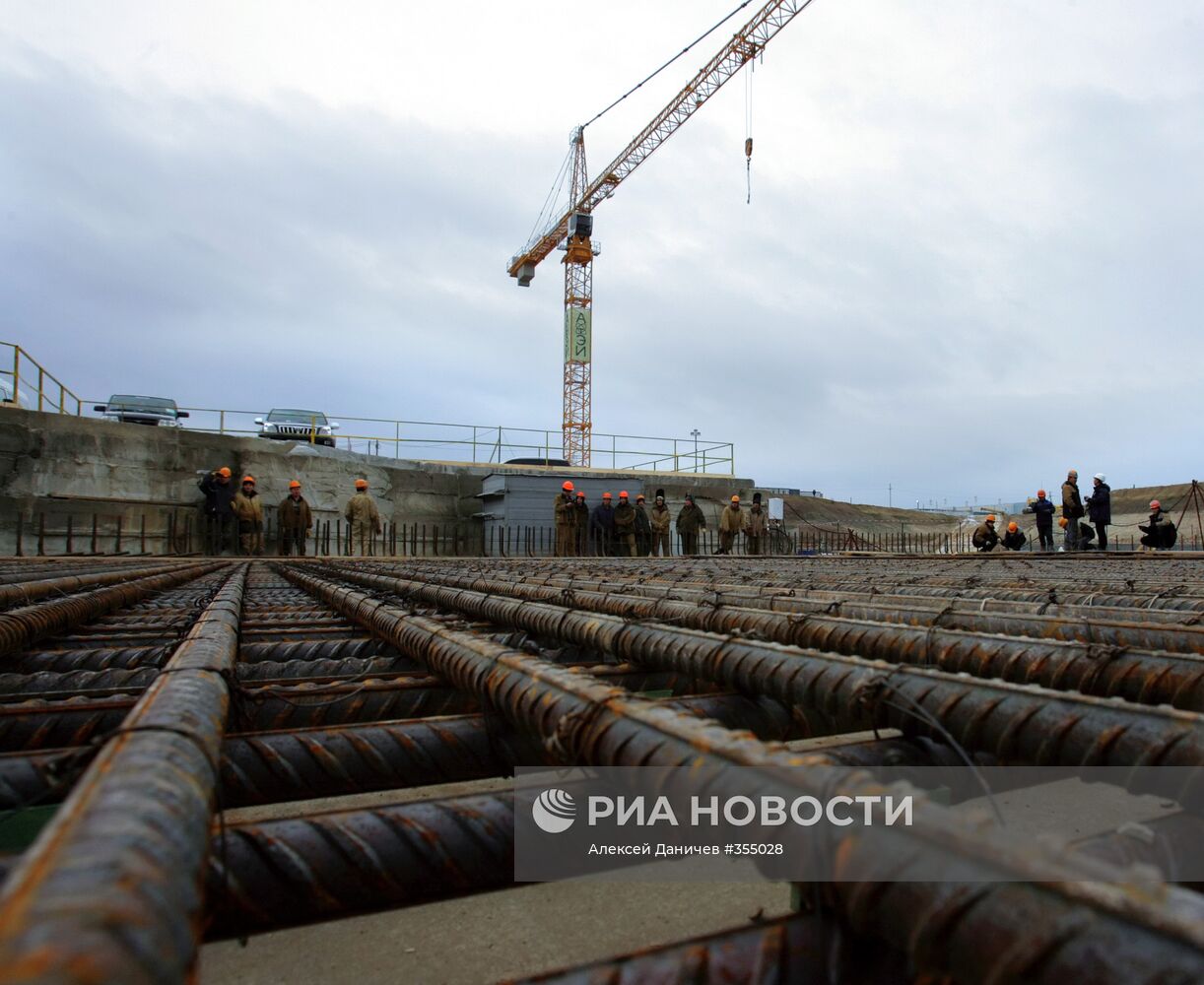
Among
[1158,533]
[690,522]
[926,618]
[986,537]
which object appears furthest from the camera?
[986,537]

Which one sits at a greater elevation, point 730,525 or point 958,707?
point 730,525

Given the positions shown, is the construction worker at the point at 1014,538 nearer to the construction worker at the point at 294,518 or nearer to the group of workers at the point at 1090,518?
the group of workers at the point at 1090,518

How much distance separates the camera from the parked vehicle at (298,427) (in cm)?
2211

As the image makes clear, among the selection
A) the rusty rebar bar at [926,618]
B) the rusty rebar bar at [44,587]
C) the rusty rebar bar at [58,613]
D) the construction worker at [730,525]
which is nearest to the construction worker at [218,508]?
the rusty rebar bar at [44,587]

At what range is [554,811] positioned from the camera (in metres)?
1.37

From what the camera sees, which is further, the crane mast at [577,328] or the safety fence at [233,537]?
the crane mast at [577,328]

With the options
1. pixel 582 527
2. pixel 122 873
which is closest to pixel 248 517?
pixel 582 527

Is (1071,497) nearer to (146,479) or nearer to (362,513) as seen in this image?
(362,513)

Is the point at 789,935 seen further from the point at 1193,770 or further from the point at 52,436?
the point at 52,436

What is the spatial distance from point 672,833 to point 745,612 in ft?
6.21

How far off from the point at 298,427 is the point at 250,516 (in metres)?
8.27

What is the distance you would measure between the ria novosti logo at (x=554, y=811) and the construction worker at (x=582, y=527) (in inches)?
656

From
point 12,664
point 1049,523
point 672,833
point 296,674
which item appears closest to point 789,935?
point 672,833

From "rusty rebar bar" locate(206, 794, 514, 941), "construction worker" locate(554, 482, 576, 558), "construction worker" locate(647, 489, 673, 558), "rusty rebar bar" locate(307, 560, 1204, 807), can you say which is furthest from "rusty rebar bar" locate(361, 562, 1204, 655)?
"construction worker" locate(647, 489, 673, 558)
